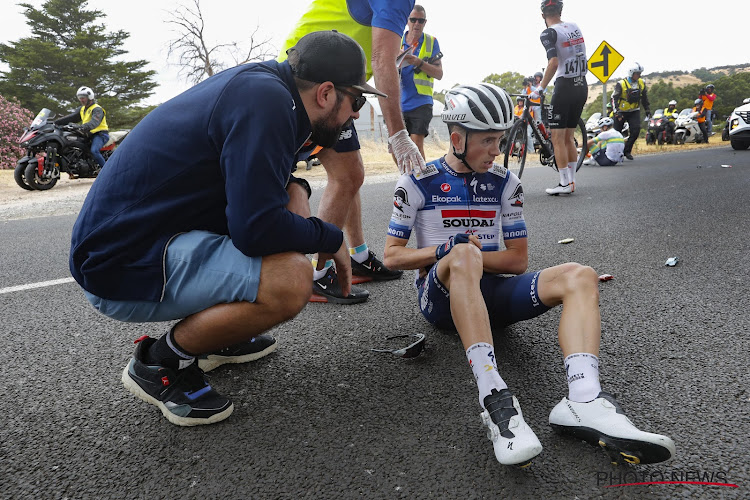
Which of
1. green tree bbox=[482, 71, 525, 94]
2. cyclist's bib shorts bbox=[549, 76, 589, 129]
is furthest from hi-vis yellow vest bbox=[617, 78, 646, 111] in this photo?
green tree bbox=[482, 71, 525, 94]

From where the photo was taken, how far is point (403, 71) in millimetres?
6492

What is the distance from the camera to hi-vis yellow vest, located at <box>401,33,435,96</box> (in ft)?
21.9

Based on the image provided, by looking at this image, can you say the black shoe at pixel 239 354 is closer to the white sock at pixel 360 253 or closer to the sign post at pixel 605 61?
the white sock at pixel 360 253

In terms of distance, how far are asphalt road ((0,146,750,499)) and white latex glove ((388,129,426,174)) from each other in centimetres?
82

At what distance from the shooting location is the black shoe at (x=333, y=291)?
3270 mm

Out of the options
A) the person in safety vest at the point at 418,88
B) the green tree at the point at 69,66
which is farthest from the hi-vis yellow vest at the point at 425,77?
the green tree at the point at 69,66

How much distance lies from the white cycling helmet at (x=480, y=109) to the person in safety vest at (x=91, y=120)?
11.9 m

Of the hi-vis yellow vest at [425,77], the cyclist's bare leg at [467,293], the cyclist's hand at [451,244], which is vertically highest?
the hi-vis yellow vest at [425,77]

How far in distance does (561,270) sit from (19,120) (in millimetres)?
25843

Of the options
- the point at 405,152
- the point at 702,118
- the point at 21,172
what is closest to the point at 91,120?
the point at 21,172

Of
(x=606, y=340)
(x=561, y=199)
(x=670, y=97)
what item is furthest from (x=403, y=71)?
(x=670, y=97)

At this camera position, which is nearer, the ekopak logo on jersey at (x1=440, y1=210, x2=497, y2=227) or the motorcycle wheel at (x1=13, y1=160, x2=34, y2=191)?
the ekopak logo on jersey at (x1=440, y1=210, x2=497, y2=227)

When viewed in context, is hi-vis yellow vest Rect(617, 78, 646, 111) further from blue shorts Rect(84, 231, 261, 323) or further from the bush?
the bush

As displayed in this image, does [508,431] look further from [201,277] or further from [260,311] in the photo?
[201,277]
